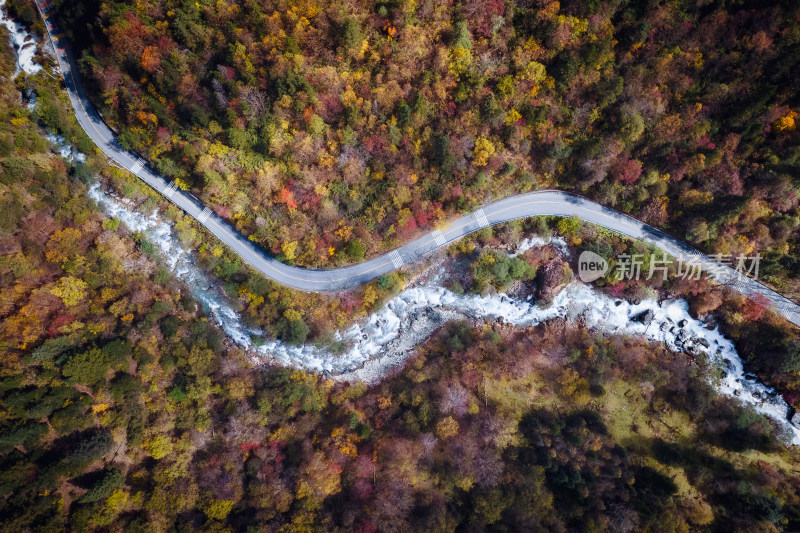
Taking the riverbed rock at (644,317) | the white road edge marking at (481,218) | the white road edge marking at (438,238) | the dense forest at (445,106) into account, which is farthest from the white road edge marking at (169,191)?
the riverbed rock at (644,317)

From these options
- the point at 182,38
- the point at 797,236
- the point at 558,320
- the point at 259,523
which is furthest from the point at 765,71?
the point at 259,523

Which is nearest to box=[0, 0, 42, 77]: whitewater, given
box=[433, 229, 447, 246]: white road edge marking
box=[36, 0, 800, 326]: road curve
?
box=[36, 0, 800, 326]: road curve

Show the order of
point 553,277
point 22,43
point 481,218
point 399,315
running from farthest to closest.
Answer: point 399,315 → point 481,218 → point 22,43 → point 553,277

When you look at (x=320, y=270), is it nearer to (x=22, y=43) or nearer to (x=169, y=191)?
(x=169, y=191)

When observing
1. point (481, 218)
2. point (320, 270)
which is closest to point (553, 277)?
point (481, 218)

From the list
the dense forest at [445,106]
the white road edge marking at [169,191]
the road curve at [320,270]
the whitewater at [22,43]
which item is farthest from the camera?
the white road edge marking at [169,191]

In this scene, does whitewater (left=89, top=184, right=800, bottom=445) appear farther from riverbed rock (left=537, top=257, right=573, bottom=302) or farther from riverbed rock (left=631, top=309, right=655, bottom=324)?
riverbed rock (left=537, top=257, right=573, bottom=302)

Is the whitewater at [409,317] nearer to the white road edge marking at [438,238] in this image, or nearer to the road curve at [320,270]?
the road curve at [320,270]
